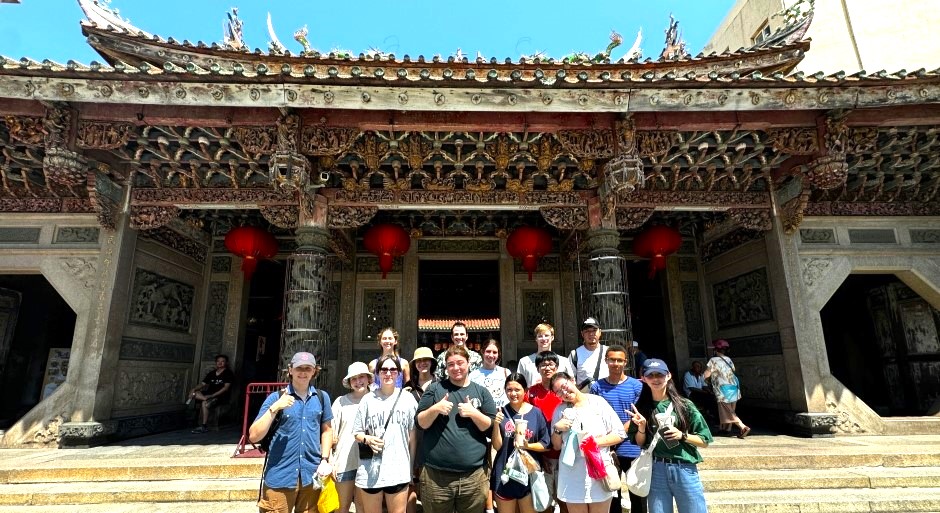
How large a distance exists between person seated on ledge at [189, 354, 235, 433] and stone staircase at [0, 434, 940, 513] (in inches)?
77.2

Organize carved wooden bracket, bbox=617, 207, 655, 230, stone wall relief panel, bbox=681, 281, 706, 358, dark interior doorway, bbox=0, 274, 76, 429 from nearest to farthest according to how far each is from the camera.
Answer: carved wooden bracket, bbox=617, 207, 655, 230 → stone wall relief panel, bbox=681, 281, 706, 358 → dark interior doorway, bbox=0, 274, 76, 429

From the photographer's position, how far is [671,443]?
2695 millimetres

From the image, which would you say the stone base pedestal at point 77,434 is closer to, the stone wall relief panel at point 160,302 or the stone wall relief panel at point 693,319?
the stone wall relief panel at point 160,302

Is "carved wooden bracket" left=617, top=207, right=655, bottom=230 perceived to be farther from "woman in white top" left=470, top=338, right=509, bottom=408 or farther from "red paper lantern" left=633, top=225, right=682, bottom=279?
"woman in white top" left=470, top=338, right=509, bottom=408

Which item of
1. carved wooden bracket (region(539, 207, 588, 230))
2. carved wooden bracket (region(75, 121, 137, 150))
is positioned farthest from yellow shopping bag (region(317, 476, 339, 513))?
carved wooden bracket (region(75, 121, 137, 150))

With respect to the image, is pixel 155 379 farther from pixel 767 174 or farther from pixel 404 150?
pixel 767 174

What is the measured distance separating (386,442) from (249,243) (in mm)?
4826

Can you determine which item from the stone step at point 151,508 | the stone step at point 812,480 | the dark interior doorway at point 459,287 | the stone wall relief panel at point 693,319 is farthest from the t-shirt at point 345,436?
the stone wall relief panel at point 693,319

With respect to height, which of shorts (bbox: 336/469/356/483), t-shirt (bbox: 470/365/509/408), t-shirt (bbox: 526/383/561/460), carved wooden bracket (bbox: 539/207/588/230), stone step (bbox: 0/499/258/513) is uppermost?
carved wooden bracket (bbox: 539/207/588/230)

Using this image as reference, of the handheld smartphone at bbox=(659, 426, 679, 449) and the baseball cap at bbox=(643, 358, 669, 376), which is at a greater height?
the baseball cap at bbox=(643, 358, 669, 376)

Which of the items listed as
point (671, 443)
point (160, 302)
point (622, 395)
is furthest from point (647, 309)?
point (160, 302)

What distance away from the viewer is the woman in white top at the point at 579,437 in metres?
2.79

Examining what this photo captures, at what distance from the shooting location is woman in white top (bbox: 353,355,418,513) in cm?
290

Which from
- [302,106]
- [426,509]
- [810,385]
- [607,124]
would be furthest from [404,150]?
[810,385]
